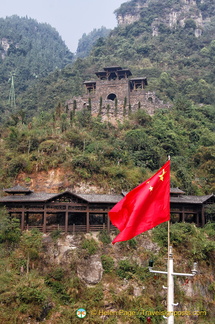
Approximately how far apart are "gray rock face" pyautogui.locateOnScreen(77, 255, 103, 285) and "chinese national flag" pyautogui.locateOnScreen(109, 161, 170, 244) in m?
Result: 15.1

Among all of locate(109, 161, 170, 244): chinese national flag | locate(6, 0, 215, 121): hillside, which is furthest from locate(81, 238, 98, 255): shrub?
locate(6, 0, 215, 121): hillside

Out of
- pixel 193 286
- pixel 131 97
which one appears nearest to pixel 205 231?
pixel 193 286

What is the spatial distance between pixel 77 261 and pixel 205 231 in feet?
35.7

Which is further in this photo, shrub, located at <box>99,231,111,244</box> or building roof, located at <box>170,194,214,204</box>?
building roof, located at <box>170,194,214,204</box>

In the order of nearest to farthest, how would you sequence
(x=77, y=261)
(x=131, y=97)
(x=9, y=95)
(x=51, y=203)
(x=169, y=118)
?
(x=77, y=261) → (x=51, y=203) → (x=169, y=118) → (x=131, y=97) → (x=9, y=95)

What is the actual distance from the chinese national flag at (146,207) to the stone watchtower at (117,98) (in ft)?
128

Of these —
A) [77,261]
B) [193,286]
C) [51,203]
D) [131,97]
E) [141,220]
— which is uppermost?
[131,97]

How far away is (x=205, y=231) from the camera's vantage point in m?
30.2

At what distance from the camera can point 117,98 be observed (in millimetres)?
56312

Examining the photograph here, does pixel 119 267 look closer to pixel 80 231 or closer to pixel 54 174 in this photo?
pixel 80 231

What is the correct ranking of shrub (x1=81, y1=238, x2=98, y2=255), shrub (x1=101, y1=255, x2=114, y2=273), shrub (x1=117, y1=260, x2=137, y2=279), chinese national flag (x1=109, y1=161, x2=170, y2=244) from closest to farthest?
chinese national flag (x1=109, y1=161, x2=170, y2=244) → shrub (x1=117, y1=260, x2=137, y2=279) → shrub (x1=101, y1=255, x2=114, y2=273) → shrub (x1=81, y1=238, x2=98, y2=255)

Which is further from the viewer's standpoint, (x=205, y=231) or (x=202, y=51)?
(x=202, y=51)

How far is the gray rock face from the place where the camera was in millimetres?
25109

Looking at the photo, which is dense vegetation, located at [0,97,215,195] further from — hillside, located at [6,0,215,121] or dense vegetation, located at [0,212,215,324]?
hillside, located at [6,0,215,121]
